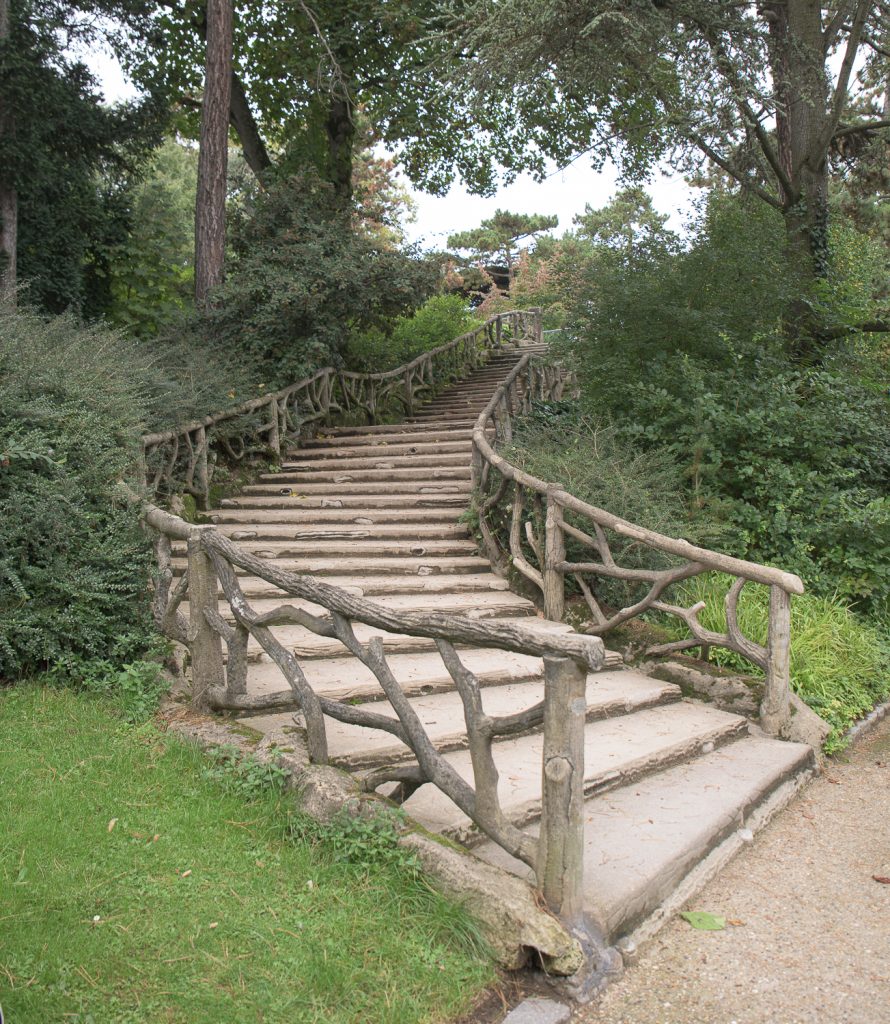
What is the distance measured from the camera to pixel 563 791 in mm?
2936

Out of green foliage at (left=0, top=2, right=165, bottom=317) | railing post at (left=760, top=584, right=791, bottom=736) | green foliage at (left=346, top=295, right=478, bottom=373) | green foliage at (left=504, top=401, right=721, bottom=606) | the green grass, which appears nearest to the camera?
the green grass

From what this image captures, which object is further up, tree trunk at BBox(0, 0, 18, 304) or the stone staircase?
tree trunk at BBox(0, 0, 18, 304)

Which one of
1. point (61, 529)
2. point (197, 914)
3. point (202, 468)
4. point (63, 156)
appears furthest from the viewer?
point (63, 156)

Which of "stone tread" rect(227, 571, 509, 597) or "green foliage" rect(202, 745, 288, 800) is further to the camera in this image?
"stone tread" rect(227, 571, 509, 597)

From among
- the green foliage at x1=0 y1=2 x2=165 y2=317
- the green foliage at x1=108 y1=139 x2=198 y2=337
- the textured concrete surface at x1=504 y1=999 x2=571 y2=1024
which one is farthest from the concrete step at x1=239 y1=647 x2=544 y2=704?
the green foliage at x1=108 y1=139 x2=198 y2=337

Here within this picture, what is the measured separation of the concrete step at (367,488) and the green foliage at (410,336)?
12.6ft

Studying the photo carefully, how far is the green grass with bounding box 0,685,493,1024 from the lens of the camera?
2537 millimetres

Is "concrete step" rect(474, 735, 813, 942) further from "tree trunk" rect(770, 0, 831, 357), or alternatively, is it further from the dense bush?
"tree trunk" rect(770, 0, 831, 357)

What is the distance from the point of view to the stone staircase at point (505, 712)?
3.57 meters

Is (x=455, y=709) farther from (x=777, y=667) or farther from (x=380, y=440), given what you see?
(x=380, y=440)

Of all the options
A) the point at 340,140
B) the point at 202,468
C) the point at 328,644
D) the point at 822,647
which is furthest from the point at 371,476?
the point at 340,140

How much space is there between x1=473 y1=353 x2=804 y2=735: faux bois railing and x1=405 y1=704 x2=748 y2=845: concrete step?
45 cm

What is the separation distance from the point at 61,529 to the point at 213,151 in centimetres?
963

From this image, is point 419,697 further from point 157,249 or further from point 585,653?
point 157,249
